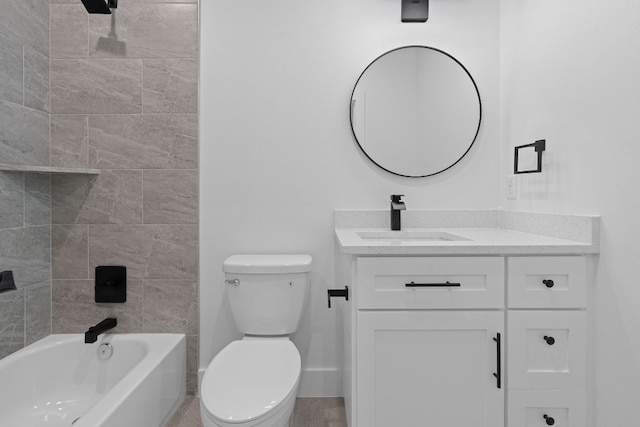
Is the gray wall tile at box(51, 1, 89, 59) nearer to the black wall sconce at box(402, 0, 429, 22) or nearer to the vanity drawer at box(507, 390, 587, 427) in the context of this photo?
the black wall sconce at box(402, 0, 429, 22)

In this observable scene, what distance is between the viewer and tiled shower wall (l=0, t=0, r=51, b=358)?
1.75m

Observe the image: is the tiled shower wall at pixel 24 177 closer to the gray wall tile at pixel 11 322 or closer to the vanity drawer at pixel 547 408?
the gray wall tile at pixel 11 322

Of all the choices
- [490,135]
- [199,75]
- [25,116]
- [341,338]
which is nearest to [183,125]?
[199,75]

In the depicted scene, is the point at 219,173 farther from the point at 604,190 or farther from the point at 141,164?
the point at 604,190

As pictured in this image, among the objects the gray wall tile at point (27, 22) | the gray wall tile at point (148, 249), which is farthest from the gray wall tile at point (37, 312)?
the gray wall tile at point (27, 22)

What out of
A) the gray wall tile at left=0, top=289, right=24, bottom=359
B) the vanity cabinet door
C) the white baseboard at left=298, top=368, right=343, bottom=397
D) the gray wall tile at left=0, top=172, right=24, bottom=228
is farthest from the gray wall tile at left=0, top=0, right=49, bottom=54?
the white baseboard at left=298, top=368, right=343, bottom=397

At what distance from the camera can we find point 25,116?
188cm

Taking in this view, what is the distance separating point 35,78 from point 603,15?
2.41m

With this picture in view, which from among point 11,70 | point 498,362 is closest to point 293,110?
point 11,70

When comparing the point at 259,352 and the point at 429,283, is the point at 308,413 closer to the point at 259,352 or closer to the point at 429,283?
the point at 259,352

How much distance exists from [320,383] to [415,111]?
59.7 inches

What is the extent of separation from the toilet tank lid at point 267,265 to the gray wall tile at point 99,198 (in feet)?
2.01

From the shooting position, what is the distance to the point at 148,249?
2088 mm

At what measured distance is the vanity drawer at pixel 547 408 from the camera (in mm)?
1397
